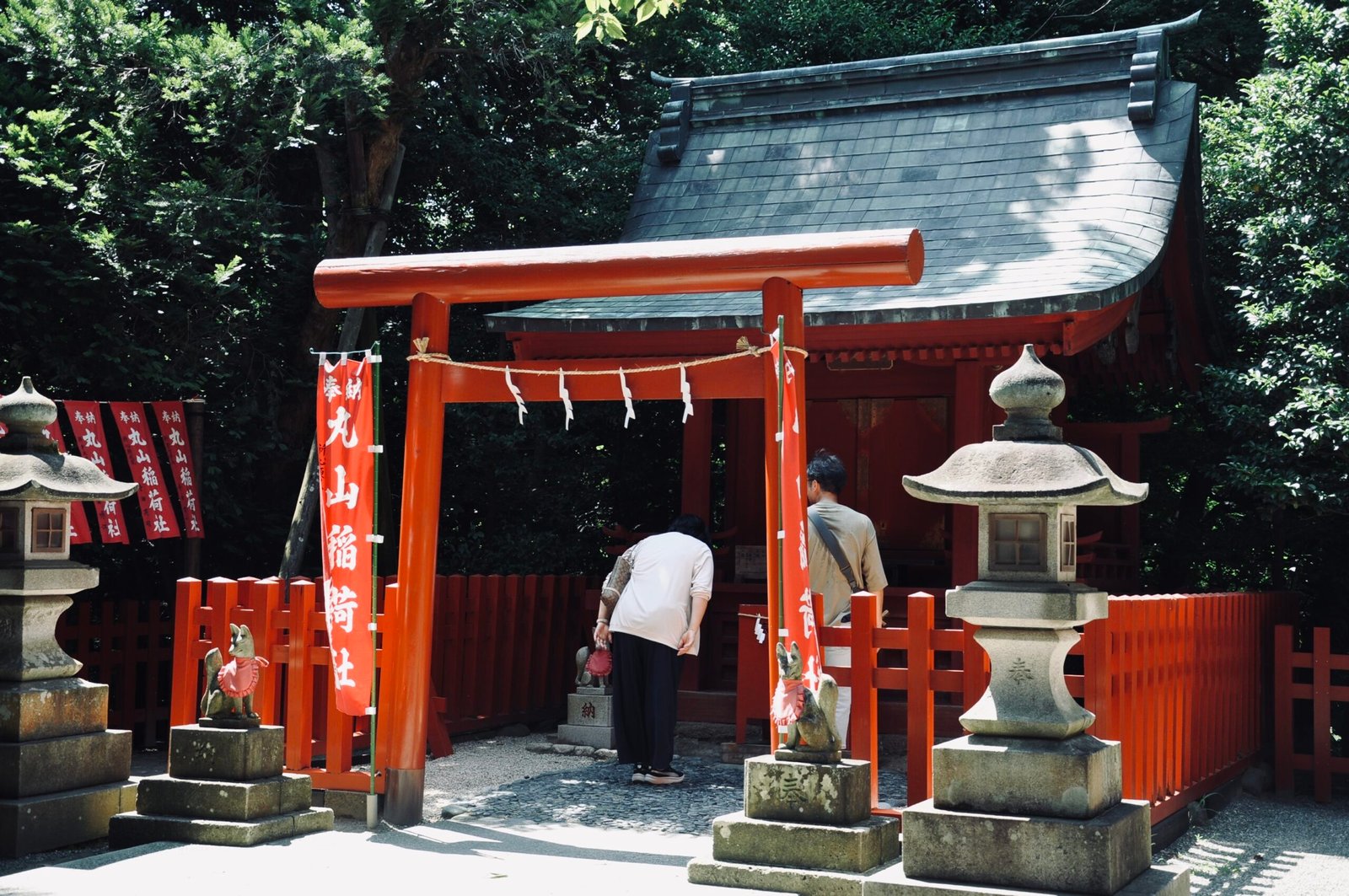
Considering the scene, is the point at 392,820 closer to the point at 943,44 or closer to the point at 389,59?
the point at 389,59

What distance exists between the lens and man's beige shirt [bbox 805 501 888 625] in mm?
7824

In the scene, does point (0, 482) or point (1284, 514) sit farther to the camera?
point (1284, 514)

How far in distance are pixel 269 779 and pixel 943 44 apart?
12.6 metres

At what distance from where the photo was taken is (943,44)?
1606cm

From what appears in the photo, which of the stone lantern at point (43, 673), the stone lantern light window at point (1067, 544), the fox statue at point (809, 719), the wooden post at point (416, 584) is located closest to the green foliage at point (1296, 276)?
the stone lantern light window at point (1067, 544)

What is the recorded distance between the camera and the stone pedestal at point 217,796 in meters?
6.36

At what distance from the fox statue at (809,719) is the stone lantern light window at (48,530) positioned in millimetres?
3835

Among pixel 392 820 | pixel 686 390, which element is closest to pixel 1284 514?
pixel 686 390

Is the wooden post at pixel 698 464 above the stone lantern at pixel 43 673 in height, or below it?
above

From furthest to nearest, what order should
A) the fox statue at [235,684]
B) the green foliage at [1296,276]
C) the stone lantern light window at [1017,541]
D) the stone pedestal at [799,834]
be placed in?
1. the green foliage at [1296,276]
2. the fox statue at [235,684]
3. the stone pedestal at [799,834]
4. the stone lantern light window at [1017,541]

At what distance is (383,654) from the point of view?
7281mm

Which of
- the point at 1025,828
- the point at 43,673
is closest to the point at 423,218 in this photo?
the point at 43,673

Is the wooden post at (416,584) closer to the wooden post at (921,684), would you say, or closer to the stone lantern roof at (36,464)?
the stone lantern roof at (36,464)

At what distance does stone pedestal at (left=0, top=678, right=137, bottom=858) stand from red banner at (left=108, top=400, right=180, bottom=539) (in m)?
2.99
